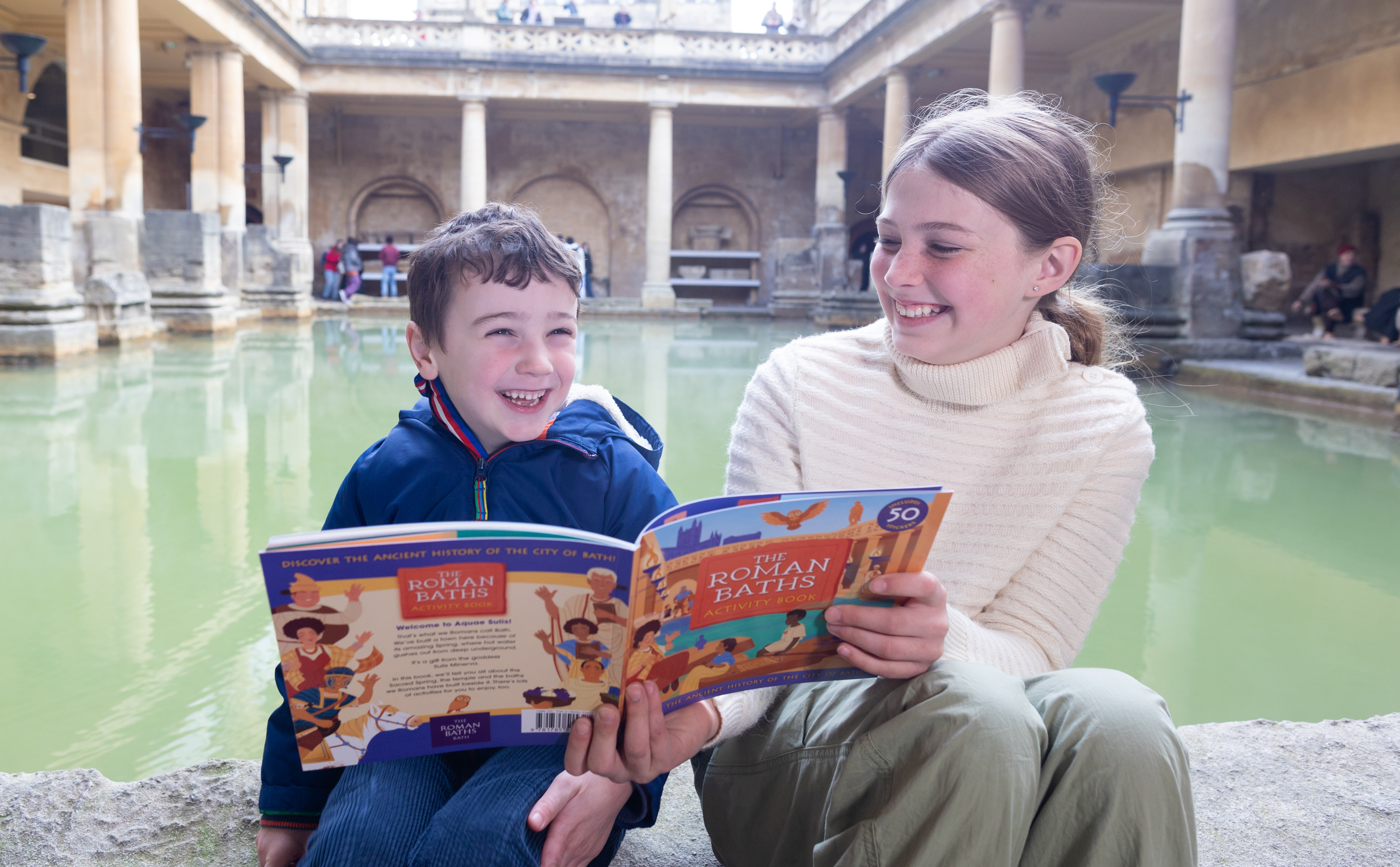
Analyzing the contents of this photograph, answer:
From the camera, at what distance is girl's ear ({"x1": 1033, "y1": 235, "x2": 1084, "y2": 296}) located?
1.62 metres

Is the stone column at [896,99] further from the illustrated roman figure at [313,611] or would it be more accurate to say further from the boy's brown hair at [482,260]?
the illustrated roman figure at [313,611]

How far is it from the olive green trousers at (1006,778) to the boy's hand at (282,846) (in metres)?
0.66

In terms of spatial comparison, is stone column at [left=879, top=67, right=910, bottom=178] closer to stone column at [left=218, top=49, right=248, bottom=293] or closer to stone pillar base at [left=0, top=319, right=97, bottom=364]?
stone column at [left=218, top=49, right=248, bottom=293]

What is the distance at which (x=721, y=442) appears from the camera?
18.5 feet

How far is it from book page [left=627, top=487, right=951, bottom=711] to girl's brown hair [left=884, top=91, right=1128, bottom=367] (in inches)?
23.8

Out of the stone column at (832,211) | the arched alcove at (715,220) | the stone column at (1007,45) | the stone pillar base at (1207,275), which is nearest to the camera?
the stone pillar base at (1207,275)

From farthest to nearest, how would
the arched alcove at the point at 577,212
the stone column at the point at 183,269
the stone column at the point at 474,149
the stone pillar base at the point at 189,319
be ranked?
the arched alcove at the point at 577,212 < the stone column at the point at 474,149 < the stone pillar base at the point at 189,319 < the stone column at the point at 183,269

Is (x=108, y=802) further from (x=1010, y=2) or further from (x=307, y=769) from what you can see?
(x=1010, y=2)

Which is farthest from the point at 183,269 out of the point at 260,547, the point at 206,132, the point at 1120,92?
the point at 1120,92

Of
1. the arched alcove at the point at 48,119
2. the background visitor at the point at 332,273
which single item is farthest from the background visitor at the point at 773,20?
the arched alcove at the point at 48,119

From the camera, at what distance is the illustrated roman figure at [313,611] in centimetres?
107

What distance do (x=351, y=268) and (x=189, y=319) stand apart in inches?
330

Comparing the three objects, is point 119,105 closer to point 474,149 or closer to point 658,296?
point 474,149

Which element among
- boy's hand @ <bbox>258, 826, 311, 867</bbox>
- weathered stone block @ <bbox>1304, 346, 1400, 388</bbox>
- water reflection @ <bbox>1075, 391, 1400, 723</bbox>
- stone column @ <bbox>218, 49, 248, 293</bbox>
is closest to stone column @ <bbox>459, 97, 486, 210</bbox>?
stone column @ <bbox>218, 49, 248, 293</bbox>
